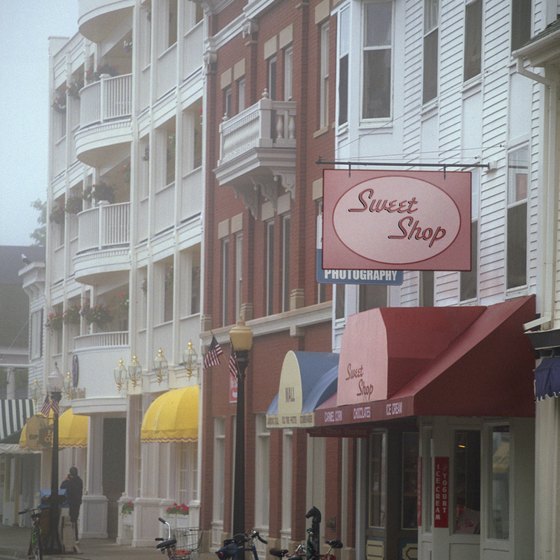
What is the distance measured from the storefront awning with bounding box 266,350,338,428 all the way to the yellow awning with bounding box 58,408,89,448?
22525 millimetres

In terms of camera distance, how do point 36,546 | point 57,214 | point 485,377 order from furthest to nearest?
1. point 57,214
2. point 36,546
3. point 485,377

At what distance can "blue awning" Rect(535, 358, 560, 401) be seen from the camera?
20359mm

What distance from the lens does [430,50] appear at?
26.9 meters

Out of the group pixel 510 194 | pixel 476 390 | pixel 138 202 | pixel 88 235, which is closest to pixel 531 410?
pixel 476 390

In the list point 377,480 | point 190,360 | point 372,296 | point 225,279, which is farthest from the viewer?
point 190,360

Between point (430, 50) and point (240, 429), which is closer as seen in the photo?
point (430, 50)

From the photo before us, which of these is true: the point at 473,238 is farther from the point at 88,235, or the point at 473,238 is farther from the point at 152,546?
the point at 88,235

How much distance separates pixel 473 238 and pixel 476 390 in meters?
3.08

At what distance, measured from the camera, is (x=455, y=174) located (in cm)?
2386

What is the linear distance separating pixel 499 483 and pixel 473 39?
21.1 ft

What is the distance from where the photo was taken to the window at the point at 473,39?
81.5ft

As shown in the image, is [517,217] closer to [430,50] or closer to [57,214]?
[430,50]

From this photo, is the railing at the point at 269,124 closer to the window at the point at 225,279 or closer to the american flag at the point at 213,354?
the american flag at the point at 213,354

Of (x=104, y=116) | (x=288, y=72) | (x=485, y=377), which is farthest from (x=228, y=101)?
(x=485, y=377)
